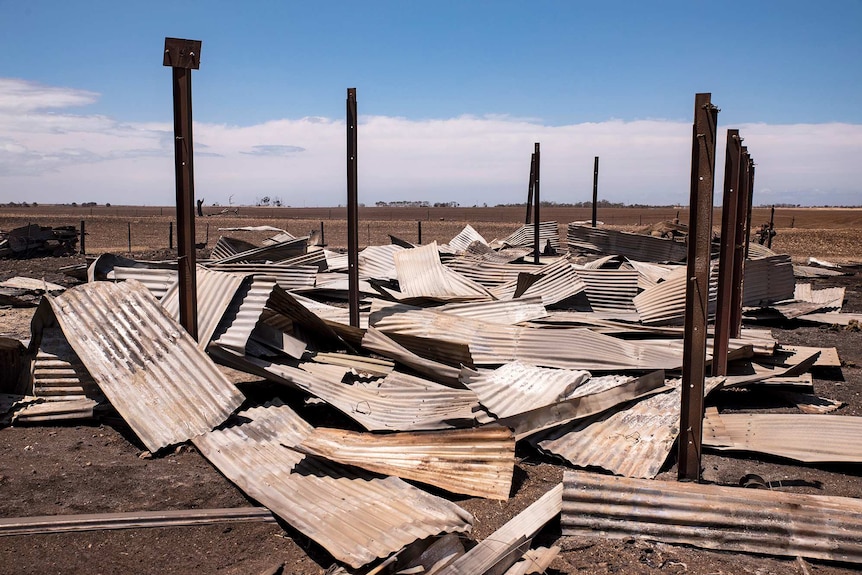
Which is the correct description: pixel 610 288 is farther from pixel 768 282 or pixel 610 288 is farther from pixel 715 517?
pixel 715 517

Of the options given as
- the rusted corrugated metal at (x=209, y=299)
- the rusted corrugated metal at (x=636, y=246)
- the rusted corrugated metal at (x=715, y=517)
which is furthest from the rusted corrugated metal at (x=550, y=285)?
the rusted corrugated metal at (x=636, y=246)

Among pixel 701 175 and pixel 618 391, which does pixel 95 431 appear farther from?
pixel 701 175

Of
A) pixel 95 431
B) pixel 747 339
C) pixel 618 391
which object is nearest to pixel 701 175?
pixel 618 391

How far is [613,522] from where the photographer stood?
3.95 metres

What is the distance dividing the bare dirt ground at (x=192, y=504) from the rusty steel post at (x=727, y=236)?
2.25 ft

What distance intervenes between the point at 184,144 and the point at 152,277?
2294 mm

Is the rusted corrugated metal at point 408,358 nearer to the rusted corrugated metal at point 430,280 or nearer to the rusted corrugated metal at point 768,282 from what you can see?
the rusted corrugated metal at point 430,280

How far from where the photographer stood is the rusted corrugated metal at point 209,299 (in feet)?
19.8

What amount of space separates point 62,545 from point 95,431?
1.92 m

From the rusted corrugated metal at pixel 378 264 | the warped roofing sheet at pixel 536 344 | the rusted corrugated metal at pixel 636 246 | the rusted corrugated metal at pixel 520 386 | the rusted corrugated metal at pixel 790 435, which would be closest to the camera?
the rusted corrugated metal at pixel 790 435

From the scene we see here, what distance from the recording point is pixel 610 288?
383 inches

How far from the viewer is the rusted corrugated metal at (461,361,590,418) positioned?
535 cm

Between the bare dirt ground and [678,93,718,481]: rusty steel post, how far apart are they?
2.10 ft

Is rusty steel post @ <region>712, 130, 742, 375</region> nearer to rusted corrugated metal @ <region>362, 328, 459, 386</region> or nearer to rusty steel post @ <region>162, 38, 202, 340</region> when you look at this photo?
rusted corrugated metal @ <region>362, 328, 459, 386</region>
